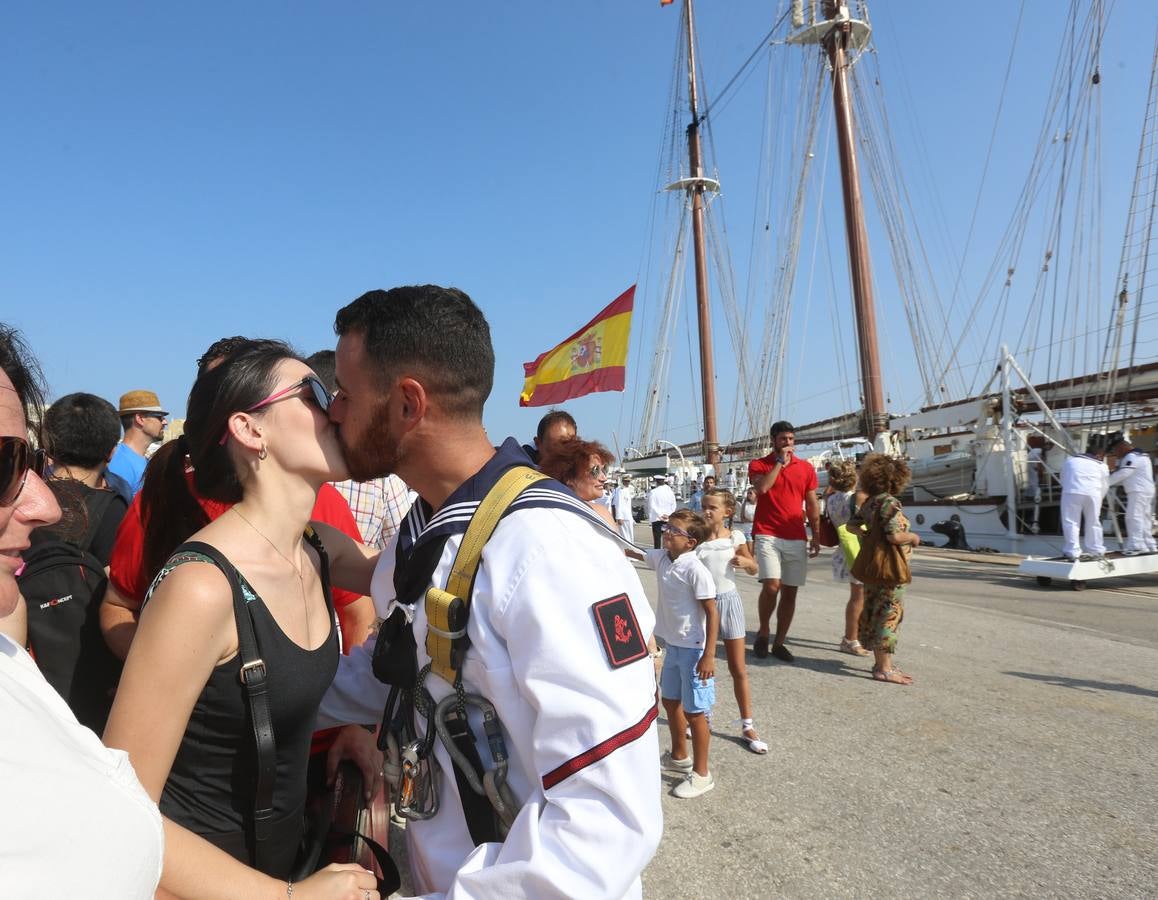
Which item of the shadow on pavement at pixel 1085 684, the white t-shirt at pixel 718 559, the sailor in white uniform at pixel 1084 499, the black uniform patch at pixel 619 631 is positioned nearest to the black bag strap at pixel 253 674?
the black uniform patch at pixel 619 631

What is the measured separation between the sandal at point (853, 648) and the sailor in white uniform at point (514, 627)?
18.6 ft

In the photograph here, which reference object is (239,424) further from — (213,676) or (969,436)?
(969,436)

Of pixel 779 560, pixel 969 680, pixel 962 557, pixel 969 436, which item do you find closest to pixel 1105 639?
pixel 969 680

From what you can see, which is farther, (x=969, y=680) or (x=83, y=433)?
(x=969, y=680)

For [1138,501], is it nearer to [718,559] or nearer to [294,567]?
[718,559]

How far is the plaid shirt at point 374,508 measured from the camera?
138 inches

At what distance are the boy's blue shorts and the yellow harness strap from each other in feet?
9.43

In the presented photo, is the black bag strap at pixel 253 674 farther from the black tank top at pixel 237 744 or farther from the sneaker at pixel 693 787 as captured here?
the sneaker at pixel 693 787

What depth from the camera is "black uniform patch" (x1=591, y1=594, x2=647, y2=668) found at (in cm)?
105

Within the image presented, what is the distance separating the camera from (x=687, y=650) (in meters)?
3.84

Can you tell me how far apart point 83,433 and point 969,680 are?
5.94 m

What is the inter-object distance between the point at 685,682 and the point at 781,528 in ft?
9.05

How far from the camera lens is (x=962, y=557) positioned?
43.4 feet

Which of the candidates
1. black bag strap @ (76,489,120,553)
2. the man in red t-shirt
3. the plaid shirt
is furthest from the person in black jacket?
the man in red t-shirt
